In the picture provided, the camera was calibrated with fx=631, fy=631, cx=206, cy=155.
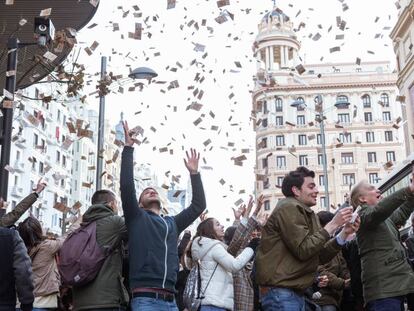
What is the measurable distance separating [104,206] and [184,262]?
1864 mm

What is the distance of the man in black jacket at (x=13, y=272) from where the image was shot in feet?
19.0

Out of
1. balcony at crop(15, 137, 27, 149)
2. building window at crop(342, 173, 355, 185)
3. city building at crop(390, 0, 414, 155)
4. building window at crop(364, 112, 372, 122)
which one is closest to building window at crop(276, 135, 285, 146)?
building window at crop(342, 173, 355, 185)

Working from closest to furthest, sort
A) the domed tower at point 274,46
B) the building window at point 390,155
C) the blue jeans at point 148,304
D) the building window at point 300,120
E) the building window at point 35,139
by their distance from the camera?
1. the blue jeans at point 148,304
2. the building window at point 35,139
3. the building window at point 390,155
4. the building window at point 300,120
5. the domed tower at point 274,46

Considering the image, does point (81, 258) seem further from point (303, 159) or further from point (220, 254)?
point (303, 159)

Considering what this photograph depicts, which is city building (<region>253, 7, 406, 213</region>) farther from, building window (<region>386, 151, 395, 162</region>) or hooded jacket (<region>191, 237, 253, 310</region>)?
hooded jacket (<region>191, 237, 253, 310</region>)

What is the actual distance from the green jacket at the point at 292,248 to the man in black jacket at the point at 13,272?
89.1 inches

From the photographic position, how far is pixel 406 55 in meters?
39.1

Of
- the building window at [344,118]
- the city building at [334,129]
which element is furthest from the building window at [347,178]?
the building window at [344,118]

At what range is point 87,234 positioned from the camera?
536cm

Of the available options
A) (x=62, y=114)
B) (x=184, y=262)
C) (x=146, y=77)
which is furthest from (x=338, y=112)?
(x=184, y=262)

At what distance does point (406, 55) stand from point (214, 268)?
118 feet

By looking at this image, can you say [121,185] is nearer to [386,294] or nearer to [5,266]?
[5,266]

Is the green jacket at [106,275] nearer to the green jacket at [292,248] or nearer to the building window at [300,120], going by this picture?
the green jacket at [292,248]

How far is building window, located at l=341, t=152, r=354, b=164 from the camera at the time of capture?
80325 mm
